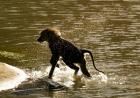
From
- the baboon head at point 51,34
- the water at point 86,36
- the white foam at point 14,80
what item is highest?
the baboon head at point 51,34

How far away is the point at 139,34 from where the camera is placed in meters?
23.3

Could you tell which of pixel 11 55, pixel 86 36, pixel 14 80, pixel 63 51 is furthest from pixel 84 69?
pixel 86 36

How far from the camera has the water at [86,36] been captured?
16484 mm

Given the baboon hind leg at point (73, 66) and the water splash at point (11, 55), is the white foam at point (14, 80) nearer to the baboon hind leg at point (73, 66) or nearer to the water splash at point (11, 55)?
the baboon hind leg at point (73, 66)

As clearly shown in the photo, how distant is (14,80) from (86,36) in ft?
23.1

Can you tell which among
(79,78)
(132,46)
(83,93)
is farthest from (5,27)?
(83,93)

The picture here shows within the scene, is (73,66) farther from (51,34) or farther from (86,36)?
(86,36)

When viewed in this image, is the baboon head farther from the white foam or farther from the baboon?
the white foam

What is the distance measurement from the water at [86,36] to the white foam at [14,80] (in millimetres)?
668

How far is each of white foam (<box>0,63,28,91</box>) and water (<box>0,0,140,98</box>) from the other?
0.67 meters

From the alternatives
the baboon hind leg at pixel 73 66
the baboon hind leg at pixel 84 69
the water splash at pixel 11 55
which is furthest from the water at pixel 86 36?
the baboon hind leg at pixel 73 66

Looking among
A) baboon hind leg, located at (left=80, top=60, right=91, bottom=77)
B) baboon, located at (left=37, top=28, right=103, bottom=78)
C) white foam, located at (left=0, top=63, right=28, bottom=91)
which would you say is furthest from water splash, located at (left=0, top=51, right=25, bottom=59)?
baboon hind leg, located at (left=80, top=60, right=91, bottom=77)

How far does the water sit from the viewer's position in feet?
54.1

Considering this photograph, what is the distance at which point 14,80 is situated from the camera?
644 inches
